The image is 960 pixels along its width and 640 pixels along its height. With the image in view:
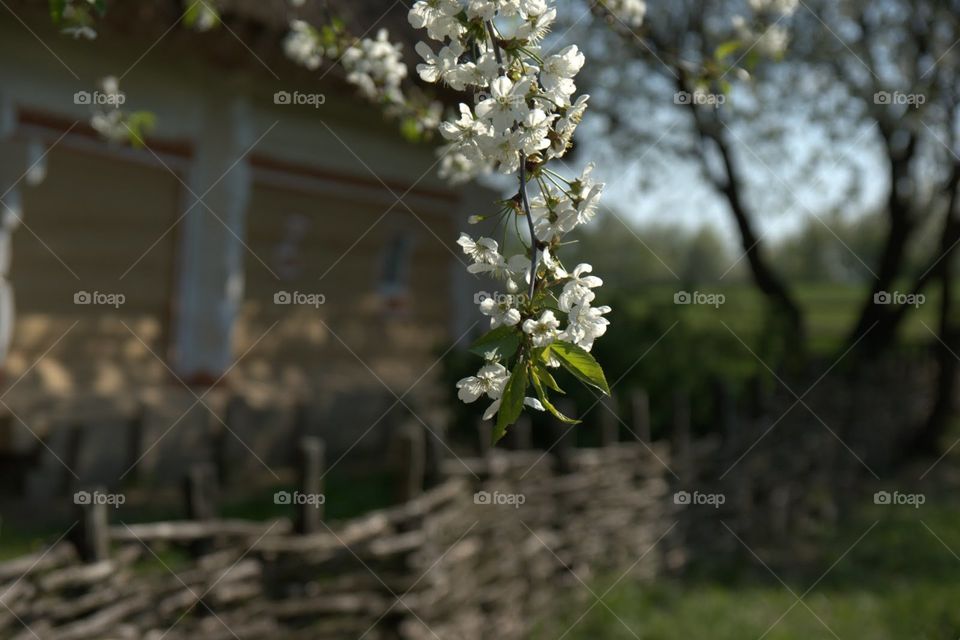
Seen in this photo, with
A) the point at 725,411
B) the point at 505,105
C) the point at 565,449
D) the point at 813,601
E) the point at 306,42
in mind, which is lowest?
the point at 813,601

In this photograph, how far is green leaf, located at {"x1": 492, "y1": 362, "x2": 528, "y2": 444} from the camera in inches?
54.7

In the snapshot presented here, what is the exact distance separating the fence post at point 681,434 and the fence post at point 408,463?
2590mm

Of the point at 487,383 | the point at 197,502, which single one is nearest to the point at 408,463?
the point at 197,502

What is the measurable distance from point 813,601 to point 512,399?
5608 mm

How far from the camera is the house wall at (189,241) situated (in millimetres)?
6004

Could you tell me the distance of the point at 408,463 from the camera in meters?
4.37

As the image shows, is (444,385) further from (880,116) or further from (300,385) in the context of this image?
(880,116)

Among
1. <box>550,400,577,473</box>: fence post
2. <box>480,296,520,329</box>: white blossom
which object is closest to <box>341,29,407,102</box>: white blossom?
<box>480,296,520,329</box>: white blossom

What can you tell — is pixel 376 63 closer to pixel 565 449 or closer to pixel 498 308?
pixel 498 308

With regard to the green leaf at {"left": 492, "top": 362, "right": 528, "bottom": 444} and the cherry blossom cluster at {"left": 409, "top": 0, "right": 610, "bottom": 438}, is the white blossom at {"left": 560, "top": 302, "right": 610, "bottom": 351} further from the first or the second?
the green leaf at {"left": 492, "top": 362, "right": 528, "bottom": 444}

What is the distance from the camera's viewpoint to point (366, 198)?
873 centimetres

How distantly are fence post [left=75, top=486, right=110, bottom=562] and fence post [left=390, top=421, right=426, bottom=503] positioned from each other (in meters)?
1.40

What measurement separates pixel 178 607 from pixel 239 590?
0.26 m

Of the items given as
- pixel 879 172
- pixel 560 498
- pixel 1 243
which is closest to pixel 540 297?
pixel 560 498
